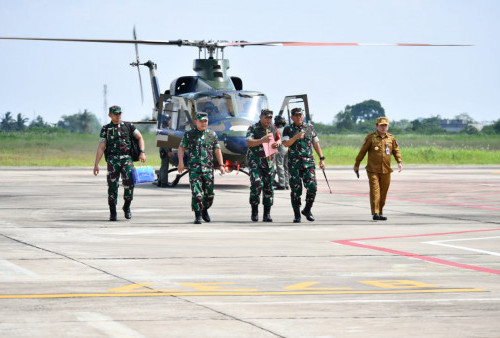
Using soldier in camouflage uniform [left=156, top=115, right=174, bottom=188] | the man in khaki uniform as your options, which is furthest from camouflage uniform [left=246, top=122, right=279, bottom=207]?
soldier in camouflage uniform [left=156, top=115, right=174, bottom=188]

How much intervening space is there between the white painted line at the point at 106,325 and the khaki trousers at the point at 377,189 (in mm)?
10233

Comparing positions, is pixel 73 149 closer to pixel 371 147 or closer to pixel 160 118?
pixel 160 118

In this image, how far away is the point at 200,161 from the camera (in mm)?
16969

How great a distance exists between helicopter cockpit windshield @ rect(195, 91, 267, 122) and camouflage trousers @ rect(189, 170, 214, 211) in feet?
34.8

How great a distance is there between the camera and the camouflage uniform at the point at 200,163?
1697cm

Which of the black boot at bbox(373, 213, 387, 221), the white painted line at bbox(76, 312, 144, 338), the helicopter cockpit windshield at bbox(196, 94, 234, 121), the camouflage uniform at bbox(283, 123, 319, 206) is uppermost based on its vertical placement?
the helicopter cockpit windshield at bbox(196, 94, 234, 121)

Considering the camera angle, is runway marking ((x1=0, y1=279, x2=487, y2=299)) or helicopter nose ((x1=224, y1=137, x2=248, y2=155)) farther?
helicopter nose ((x1=224, y1=137, x2=248, y2=155))

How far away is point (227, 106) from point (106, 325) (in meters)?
20.4

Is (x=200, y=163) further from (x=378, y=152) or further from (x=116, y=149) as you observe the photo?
(x=378, y=152)

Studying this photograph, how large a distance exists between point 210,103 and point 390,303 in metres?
19.3

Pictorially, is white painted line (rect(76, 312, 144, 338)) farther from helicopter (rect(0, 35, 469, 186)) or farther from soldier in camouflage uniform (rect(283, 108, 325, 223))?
helicopter (rect(0, 35, 469, 186))

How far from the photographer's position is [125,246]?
13.5 meters

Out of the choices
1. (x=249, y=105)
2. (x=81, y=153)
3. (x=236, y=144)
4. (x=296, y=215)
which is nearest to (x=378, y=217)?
(x=296, y=215)

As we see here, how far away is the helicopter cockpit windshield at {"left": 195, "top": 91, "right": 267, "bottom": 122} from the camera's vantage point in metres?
27.9
